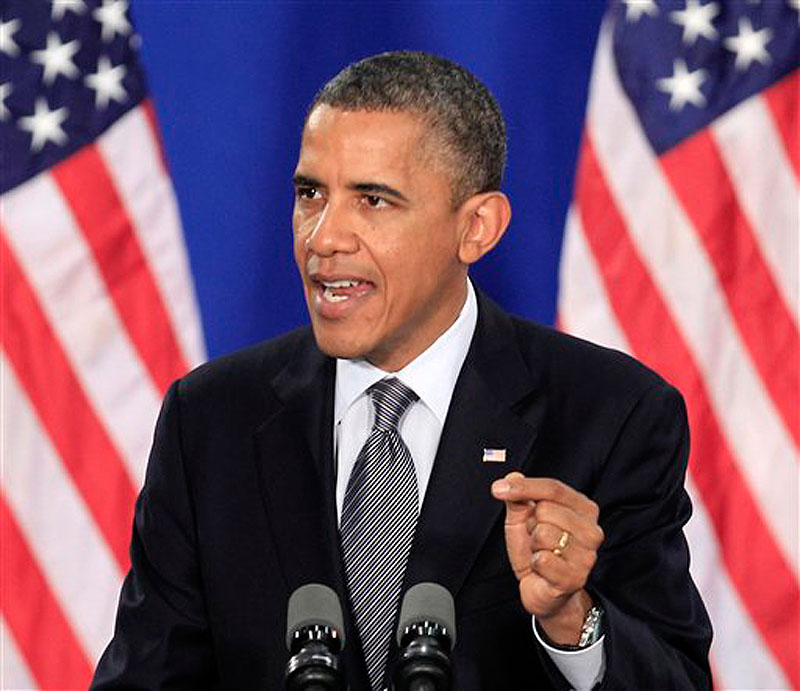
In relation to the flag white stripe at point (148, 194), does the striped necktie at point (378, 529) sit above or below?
below

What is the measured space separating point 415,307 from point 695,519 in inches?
60.1

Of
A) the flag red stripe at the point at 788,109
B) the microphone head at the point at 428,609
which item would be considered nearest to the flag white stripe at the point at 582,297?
the flag red stripe at the point at 788,109

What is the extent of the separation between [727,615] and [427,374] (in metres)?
1.51

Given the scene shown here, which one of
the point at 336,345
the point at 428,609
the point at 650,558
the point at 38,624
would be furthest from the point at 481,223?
the point at 38,624

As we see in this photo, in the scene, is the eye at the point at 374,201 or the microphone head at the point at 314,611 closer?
the microphone head at the point at 314,611

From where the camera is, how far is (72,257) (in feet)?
11.8

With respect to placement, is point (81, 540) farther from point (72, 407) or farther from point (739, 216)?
point (739, 216)

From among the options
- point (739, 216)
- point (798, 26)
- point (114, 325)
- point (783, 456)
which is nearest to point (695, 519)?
point (783, 456)

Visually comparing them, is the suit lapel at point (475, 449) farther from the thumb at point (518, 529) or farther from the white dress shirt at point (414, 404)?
the thumb at point (518, 529)

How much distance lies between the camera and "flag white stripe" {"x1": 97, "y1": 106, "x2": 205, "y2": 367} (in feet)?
11.9

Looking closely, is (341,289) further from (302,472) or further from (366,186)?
(302,472)

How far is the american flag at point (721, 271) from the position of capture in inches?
141

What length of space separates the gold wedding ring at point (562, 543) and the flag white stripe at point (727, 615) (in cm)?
195

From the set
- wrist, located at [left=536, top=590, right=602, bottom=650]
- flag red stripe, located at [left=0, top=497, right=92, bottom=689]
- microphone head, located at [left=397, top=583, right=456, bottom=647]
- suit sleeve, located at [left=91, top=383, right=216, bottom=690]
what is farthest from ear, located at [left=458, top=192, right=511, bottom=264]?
flag red stripe, located at [left=0, top=497, right=92, bottom=689]
